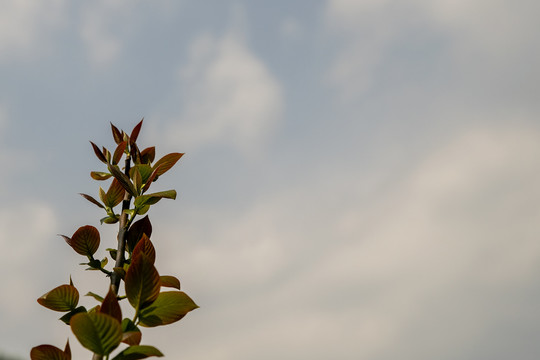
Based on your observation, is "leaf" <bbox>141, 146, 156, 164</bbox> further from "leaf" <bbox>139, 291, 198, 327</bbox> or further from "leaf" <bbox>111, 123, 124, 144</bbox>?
"leaf" <bbox>139, 291, 198, 327</bbox>

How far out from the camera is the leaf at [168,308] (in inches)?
66.0

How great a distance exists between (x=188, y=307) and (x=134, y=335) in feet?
0.68

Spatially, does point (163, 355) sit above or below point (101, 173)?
below

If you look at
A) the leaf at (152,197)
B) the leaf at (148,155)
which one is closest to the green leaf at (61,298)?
the leaf at (152,197)

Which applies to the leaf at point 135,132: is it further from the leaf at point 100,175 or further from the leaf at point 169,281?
the leaf at point 169,281

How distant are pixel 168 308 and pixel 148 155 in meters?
0.98

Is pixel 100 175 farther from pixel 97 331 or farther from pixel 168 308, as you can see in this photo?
pixel 97 331

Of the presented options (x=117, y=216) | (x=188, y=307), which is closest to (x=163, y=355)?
(x=188, y=307)

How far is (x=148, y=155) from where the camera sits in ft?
8.11

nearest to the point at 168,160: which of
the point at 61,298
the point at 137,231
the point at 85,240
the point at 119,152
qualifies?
the point at 119,152

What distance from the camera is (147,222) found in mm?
2016

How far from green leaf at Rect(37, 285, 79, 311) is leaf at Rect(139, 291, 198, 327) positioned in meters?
0.27

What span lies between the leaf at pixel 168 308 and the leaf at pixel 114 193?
0.66 metres

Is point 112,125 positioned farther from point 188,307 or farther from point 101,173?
point 188,307
